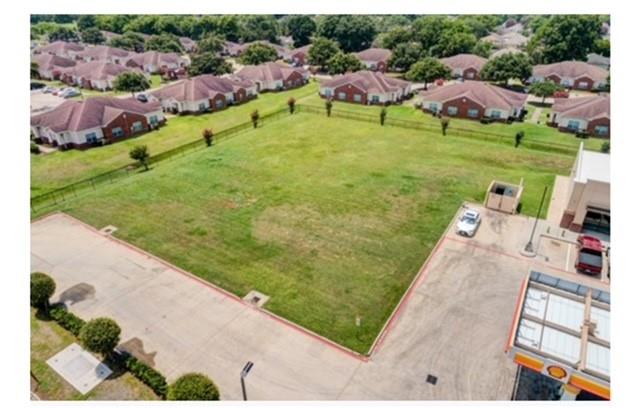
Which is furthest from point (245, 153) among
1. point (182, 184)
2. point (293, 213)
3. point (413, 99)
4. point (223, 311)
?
point (413, 99)

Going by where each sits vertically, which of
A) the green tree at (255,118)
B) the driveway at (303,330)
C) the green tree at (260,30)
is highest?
the green tree at (260,30)

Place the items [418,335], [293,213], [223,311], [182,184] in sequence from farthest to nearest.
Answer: [182,184]
[293,213]
[223,311]
[418,335]

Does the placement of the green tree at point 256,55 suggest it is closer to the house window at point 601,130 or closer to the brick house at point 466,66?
the brick house at point 466,66

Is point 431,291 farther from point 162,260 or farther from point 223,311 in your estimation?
point 162,260

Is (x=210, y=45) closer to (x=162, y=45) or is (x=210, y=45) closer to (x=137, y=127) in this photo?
(x=162, y=45)

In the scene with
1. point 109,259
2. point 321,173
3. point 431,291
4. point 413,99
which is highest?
point 413,99

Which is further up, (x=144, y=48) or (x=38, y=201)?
(x=144, y=48)

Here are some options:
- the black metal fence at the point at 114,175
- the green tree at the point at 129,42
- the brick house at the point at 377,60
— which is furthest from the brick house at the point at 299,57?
the black metal fence at the point at 114,175
